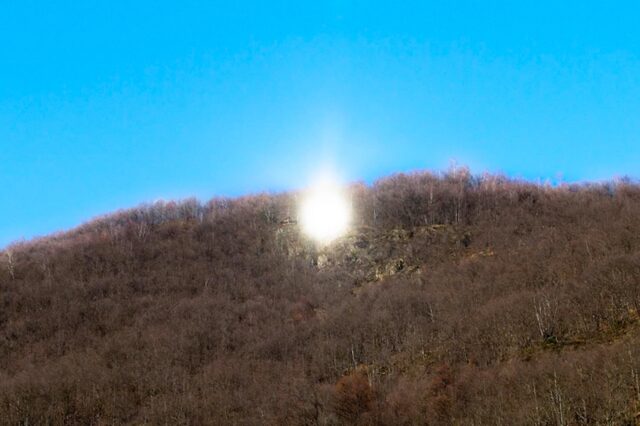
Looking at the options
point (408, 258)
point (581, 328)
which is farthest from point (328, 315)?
point (581, 328)

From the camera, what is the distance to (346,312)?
3819 centimetres

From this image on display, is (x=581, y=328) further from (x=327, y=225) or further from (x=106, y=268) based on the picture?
(x=106, y=268)

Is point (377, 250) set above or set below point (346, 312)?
above

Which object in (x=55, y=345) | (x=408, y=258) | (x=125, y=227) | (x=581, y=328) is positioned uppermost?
(x=125, y=227)

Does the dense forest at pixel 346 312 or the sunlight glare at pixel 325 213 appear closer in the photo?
the dense forest at pixel 346 312

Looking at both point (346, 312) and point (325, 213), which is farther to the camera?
point (325, 213)

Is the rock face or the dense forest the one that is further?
the rock face

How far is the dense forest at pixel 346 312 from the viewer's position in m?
22.7

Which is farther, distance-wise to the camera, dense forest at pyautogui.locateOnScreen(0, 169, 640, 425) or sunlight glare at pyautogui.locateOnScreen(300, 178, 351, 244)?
sunlight glare at pyautogui.locateOnScreen(300, 178, 351, 244)

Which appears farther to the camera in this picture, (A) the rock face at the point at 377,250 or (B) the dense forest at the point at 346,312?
(A) the rock face at the point at 377,250

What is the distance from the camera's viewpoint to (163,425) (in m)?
27.4

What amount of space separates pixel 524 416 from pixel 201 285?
113ft

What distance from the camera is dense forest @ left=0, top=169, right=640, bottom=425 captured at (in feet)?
74.6

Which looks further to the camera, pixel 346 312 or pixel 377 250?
pixel 377 250
